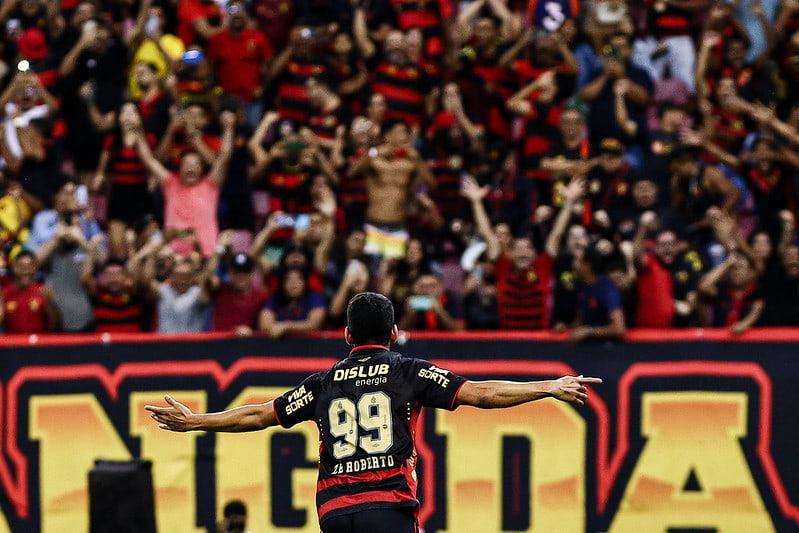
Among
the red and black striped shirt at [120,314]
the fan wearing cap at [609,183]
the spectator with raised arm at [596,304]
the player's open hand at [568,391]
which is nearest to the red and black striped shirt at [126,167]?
the red and black striped shirt at [120,314]

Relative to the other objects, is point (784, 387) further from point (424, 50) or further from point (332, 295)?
point (424, 50)

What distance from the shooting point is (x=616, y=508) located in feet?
33.4

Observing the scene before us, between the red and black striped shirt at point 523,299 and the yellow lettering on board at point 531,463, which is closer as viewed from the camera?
the yellow lettering on board at point 531,463

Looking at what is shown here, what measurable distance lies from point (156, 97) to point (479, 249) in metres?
4.04

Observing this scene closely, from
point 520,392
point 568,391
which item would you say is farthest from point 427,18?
point 568,391

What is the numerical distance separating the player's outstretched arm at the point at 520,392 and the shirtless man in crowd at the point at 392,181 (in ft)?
20.3

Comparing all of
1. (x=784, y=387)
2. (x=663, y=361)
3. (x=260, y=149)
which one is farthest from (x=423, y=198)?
(x=784, y=387)

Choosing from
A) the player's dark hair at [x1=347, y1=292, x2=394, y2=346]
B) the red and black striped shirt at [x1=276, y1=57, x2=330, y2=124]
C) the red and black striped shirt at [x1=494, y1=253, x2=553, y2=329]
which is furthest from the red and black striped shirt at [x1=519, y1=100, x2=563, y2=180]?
the player's dark hair at [x1=347, y1=292, x2=394, y2=346]

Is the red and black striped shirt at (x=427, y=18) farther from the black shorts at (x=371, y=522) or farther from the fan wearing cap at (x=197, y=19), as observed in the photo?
the black shorts at (x=371, y=522)

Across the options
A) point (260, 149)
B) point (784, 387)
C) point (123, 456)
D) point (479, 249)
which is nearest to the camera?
point (784, 387)

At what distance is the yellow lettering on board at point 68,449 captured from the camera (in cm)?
1090

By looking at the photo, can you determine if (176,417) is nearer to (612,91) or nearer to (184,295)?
(184,295)

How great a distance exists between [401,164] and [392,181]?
7.2 inches

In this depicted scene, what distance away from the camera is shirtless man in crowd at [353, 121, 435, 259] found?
1224 cm
